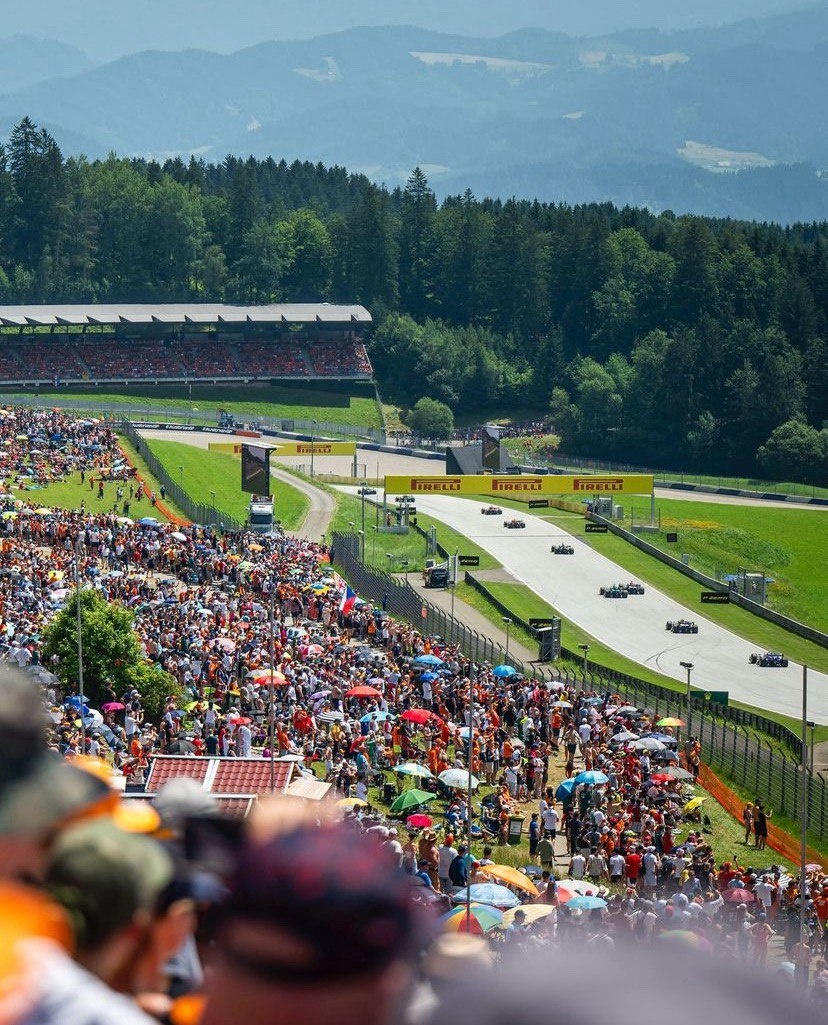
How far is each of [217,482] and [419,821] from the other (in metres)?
58.4

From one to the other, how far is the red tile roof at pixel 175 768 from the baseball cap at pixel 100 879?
56.2 feet

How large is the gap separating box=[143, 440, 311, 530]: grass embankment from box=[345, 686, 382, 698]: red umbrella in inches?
1573

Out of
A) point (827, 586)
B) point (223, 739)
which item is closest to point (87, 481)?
point (827, 586)

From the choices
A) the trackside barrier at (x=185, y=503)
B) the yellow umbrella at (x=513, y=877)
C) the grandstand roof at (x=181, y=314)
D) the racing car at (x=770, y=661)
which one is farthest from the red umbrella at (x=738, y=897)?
the grandstand roof at (x=181, y=314)

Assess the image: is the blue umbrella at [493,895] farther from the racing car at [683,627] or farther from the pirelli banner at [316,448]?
the pirelli banner at [316,448]

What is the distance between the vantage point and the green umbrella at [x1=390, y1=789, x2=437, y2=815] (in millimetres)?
25906

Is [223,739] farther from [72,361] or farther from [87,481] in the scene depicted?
[72,361]

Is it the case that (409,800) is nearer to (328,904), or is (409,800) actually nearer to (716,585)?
(328,904)

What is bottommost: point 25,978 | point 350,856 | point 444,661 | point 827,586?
point 827,586

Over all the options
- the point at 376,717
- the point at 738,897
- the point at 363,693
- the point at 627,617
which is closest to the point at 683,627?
the point at 627,617

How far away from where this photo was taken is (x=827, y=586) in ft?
249

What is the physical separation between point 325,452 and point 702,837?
69669mm

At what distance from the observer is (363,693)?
107 feet

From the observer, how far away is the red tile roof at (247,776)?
1967 cm
